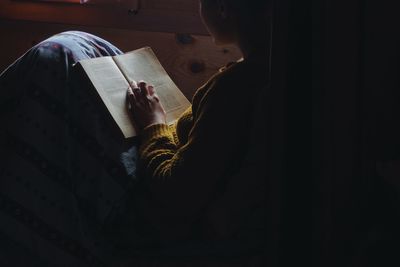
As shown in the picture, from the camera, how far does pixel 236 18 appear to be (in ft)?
3.41

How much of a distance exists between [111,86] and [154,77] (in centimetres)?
18

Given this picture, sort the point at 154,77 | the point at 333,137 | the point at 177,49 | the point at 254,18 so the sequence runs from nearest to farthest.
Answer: the point at 333,137
the point at 254,18
the point at 154,77
the point at 177,49

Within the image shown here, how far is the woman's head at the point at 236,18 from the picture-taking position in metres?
1.02

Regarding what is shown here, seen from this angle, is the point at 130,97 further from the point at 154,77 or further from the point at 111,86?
the point at 154,77

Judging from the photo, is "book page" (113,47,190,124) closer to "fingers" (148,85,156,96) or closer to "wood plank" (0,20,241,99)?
"fingers" (148,85,156,96)

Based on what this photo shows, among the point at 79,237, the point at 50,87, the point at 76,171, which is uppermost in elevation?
the point at 50,87

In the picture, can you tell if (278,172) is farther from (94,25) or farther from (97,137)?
(94,25)

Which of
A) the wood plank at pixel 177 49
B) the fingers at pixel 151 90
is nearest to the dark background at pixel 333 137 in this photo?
the fingers at pixel 151 90

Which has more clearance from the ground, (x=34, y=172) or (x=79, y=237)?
(x=34, y=172)

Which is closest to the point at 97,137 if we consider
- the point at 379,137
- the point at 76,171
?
the point at 76,171

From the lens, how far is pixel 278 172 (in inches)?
34.9

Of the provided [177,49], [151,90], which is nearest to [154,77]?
[151,90]

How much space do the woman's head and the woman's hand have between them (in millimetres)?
204

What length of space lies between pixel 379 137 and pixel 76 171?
0.55 metres
